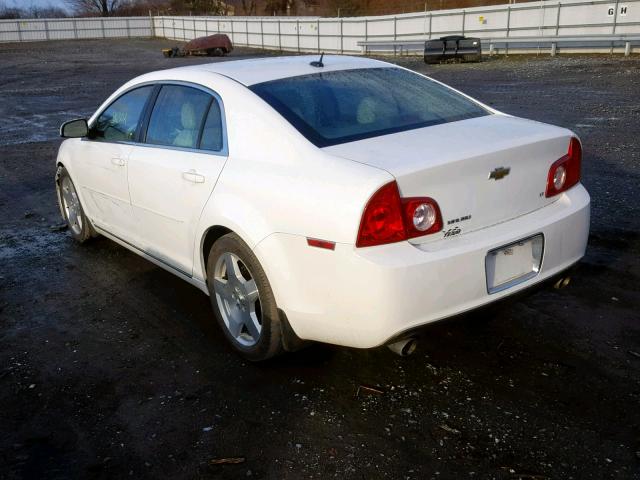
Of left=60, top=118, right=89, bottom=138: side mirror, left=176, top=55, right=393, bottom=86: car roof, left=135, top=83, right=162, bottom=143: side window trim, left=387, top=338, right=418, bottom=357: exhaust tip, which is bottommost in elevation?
left=387, top=338, right=418, bottom=357: exhaust tip

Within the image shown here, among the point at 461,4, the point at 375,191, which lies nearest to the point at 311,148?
the point at 375,191

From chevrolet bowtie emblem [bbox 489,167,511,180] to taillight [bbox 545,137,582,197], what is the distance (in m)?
0.37

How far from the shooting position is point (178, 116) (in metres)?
4.34

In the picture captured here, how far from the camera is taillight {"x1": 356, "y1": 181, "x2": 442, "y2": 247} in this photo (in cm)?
300

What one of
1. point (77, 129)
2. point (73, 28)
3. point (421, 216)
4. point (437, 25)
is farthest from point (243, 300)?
point (73, 28)

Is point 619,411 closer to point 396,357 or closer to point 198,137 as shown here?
point 396,357

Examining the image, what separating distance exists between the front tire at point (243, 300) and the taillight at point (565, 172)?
1587 mm

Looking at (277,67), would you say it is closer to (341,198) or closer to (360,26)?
(341,198)

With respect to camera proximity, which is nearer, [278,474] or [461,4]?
[278,474]

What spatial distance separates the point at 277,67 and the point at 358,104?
709 millimetres

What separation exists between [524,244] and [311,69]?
173cm

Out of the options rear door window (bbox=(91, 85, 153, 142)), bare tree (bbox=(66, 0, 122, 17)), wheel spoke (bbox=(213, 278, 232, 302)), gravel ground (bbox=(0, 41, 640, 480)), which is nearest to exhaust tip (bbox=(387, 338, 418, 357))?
gravel ground (bbox=(0, 41, 640, 480))

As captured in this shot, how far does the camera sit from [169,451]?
10.0 feet

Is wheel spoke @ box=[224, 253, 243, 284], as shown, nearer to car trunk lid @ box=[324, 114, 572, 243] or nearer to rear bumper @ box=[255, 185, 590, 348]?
rear bumper @ box=[255, 185, 590, 348]
